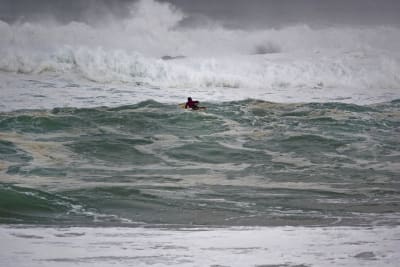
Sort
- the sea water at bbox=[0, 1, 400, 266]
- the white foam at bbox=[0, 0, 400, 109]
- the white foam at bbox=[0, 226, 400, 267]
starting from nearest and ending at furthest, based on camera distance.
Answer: the white foam at bbox=[0, 226, 400, 267] < the sea water at bbox=[0, 1, 400, 266] < the white foam at bbox=[0, 0, 400, 109]

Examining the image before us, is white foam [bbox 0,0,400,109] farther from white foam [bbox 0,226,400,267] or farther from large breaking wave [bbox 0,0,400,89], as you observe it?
white foam [bbox 0,226,400,267]

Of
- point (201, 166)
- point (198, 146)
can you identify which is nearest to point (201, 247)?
point (201, 166)

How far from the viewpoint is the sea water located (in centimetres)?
295

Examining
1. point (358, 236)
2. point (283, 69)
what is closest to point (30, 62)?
point (283, 69)

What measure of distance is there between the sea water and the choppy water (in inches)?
0.9

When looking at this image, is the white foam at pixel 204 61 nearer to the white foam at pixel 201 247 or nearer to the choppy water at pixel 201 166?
the choppy water at pixel 201 166

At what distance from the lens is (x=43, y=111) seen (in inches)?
420

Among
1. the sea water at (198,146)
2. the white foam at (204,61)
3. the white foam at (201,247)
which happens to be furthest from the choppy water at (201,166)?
the white foam at (204,61)

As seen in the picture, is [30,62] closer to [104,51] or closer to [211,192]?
[104,51]

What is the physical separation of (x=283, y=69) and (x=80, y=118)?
7.33m

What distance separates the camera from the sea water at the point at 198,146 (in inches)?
116

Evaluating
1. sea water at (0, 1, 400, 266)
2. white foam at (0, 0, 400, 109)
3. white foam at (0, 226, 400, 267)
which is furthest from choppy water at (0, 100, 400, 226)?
white foam at (0, 0, 400, 109)

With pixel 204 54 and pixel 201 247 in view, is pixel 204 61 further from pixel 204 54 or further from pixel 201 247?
pixel 201 247

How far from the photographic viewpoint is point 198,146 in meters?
8.21
